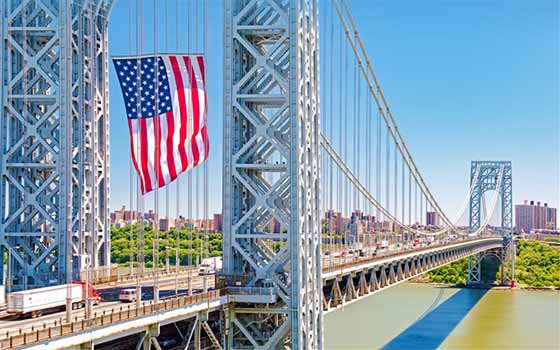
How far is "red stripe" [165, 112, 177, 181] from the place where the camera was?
23.0 metres

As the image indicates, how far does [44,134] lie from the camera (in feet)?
90.8

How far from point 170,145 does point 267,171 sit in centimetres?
299

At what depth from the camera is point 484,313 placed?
66062mm

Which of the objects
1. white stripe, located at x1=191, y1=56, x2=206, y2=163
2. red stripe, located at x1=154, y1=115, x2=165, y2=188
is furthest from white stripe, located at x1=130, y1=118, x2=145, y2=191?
white stripe, located at x1=191, y1=56, x2=206, y2=163

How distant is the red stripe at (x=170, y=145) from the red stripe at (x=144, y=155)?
1.99 ft

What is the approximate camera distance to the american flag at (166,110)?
23.1 m

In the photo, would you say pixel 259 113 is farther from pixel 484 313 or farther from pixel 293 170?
pixel 484 313

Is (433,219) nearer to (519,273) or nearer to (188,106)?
(519,273)

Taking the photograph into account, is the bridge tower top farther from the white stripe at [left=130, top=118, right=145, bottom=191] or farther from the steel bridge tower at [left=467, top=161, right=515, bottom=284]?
the white stripe at [left=130, top=118, right=145, bottom=191]

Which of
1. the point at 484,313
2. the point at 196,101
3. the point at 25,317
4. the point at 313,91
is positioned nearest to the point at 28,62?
the point at 196,101

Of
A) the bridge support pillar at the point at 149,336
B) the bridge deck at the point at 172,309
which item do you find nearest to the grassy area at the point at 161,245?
the bridge deck at the point at 172,309

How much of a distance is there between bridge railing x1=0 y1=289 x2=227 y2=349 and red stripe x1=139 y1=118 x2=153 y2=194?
11.1 feet

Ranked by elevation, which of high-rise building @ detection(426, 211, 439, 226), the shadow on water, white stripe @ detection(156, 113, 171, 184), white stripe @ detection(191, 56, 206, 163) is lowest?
the shadow on water

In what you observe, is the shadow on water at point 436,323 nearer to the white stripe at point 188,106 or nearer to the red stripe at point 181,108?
the white stripe at point 188,106
